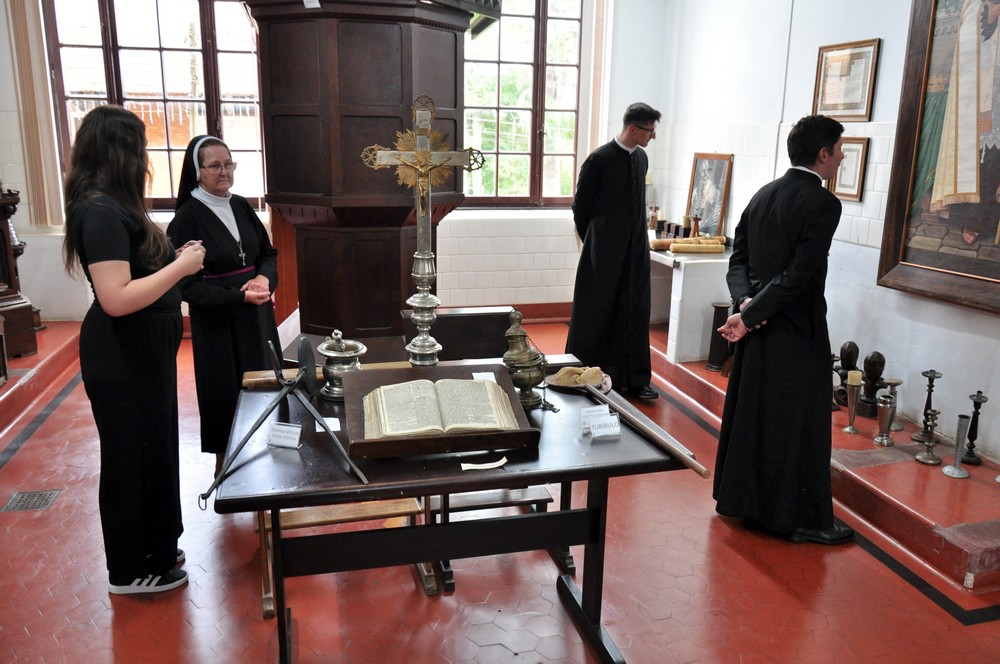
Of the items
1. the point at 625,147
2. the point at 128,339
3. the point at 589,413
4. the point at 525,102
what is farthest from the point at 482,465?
the point at 525,102

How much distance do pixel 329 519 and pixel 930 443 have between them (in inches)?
119

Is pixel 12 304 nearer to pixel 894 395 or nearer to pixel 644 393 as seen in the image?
pixel 644 393

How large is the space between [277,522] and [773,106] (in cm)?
466

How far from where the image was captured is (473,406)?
2.24 meters

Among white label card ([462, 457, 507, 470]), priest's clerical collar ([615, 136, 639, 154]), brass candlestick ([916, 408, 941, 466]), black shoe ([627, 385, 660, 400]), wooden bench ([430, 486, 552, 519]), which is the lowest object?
black shoe ([627, 385, 660, 400])

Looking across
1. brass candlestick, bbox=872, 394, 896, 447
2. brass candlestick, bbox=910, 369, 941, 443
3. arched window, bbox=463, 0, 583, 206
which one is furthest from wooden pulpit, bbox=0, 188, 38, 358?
brass candlestick, bbox=910, 369, 941, 443

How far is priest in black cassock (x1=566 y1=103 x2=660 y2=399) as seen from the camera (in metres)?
5.04

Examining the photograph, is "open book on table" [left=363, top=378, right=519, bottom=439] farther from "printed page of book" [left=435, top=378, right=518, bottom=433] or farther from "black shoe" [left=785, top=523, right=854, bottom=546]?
"black shoe" [left=785, top=523, right=854, bottom=546]

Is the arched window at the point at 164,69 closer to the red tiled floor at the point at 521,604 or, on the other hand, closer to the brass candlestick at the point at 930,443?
the red tiled floor at the point at 521,604

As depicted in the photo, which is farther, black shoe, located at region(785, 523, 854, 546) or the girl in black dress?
black shoe, located at region(785, 523, 854, 546)

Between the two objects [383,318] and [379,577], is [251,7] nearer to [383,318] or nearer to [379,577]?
[383,318]

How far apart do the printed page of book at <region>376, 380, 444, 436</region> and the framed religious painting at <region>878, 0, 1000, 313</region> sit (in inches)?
120

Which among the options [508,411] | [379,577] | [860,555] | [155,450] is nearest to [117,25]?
[155,450]

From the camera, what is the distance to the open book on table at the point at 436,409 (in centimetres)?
214
